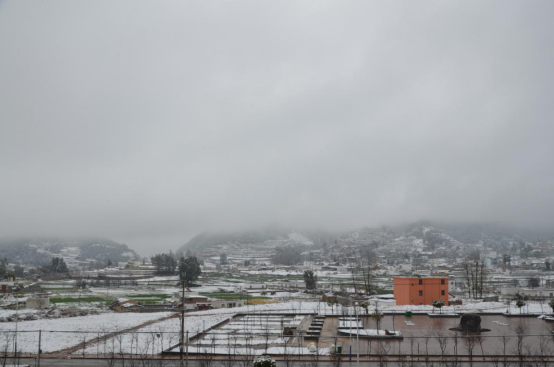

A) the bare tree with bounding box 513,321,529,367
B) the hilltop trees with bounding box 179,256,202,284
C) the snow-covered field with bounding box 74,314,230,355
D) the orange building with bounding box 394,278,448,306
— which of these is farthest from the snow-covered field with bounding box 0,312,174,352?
the hilltop trees with bounding box 179,256,202,284

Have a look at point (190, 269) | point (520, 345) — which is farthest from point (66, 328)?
point (190, 269)

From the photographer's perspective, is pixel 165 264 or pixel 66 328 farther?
pixel 165 264

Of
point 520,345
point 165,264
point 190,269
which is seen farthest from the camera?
point 165,264

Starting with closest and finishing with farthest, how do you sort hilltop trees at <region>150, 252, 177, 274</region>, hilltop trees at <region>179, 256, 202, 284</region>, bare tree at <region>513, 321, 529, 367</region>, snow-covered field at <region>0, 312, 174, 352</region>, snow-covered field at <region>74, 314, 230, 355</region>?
bare tree at <region>513, 321, 529, 367</region>
snow-covered field at <region>74, 314, 230, 355</region>
snow-covered field at <region>0, 312, 174, 352</region>
hilltop trees at <region>179, 256, 202, 284</region>
hilltop trees at <region>150, 252, 177, 274</region>

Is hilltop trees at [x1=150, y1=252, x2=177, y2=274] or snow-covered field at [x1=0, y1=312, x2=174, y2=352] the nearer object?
snow-covered field at [x1=0, y1=312, x2=174, y2=352]

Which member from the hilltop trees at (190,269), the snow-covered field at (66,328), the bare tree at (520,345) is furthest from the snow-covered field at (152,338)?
the hilltop trees at (190,269)

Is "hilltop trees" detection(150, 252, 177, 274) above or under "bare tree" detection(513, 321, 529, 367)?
under

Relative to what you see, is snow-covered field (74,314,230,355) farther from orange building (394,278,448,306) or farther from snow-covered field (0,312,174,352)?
orange building (394,278,448,306)

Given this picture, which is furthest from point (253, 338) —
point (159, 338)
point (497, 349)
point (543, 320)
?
point (543, 320)

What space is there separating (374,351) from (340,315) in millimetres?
15146

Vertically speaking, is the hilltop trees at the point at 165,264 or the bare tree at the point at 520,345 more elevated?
the bare tree at the point at 520,345

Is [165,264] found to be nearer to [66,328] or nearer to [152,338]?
[66,328]

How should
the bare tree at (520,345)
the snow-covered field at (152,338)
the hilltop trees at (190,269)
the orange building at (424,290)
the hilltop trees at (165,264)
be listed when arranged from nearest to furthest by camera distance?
the bare tree at (520,345) < the snow-covered field at (152,338) < the orange building at (424,290) < the hilltop trees at (190,269) < the hilltop trees at (165,264)

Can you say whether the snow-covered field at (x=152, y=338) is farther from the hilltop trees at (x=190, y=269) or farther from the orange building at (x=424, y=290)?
the hilltop trees at (x=190, y=269)
